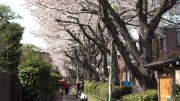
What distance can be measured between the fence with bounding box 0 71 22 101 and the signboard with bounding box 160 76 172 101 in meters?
5.55

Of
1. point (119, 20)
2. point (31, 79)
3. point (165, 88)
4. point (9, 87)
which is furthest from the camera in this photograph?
point (119, 20)

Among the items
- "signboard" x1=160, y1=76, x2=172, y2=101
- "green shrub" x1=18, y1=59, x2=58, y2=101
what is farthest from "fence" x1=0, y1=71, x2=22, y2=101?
"signboard" x1=160, y1=76, x2=172, y2=101

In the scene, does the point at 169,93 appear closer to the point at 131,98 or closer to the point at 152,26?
the point at 131,98

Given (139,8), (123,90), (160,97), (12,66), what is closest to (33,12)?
(12,66)

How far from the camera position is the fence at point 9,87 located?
13383 millimetres

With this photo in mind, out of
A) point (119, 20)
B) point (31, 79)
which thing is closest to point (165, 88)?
point (119, 20)

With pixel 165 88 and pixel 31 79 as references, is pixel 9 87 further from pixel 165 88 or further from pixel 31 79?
pixel 165 88

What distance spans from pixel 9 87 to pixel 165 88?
614 cm

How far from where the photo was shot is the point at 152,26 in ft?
60.7

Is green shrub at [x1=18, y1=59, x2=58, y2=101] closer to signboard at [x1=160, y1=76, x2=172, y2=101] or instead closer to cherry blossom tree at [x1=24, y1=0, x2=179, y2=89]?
cherry blossom tree at [x1=24, y1=0, x2=179, y2=89]

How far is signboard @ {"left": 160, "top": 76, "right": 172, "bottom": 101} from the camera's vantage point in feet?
42.4

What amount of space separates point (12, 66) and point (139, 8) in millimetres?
9679

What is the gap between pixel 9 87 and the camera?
607 inches

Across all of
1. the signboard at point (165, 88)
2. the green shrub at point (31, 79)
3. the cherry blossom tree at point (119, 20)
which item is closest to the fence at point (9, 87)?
the green shrub at point (31, 79)
